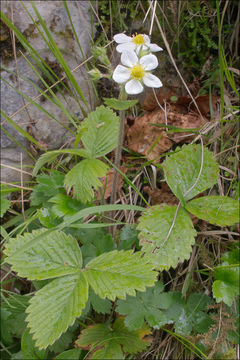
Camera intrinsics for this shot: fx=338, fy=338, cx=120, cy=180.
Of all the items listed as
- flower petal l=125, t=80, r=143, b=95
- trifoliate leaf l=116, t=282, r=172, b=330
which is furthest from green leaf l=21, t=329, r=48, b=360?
flower petal l=125, t=80, r=143, b=95

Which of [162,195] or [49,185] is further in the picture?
[162,195]

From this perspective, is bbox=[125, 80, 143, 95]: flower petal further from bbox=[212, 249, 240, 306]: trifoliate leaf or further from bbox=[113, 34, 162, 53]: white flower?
bbox=[212, 249, 240, 306]: trifoliate leaf

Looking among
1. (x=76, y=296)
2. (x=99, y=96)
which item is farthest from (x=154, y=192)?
(x=76, y=296)

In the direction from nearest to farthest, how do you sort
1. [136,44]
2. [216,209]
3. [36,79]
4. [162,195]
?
[136,44], [216,209], [162,195], [36,79]

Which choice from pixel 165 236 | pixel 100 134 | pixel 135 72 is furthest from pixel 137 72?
pixel 165 236

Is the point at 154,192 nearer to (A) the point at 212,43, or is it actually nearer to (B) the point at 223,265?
(B) the point at 223,265

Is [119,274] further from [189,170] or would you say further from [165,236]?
[189,170]

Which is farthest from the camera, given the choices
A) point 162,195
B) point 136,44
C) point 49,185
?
point 162,195

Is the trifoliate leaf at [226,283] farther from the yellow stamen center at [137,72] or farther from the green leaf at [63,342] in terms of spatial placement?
the yellow stamen center at [137,72]
